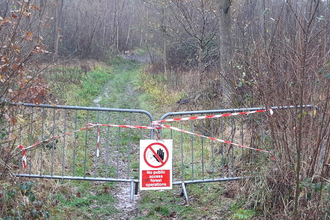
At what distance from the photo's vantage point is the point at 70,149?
8.65 m

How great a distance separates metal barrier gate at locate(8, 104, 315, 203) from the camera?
6.09 metres

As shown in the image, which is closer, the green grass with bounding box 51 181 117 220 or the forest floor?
the green grass with bounding box 51 181 117 220

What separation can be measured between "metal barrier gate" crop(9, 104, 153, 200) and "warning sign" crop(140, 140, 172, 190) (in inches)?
11.4

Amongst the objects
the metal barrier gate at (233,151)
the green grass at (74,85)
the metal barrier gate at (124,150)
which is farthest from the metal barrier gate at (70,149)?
the green grass at (74,85)

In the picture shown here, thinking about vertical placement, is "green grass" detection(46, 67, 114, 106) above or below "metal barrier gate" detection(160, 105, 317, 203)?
above

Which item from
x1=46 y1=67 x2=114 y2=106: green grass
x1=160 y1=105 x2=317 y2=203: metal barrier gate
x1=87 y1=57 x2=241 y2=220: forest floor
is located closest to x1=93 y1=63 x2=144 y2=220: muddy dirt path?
x1=87 y1=57 x2=241 y2=220: forest floor

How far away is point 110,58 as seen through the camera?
34438 millimetres

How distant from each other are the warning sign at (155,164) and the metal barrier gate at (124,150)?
24 cm

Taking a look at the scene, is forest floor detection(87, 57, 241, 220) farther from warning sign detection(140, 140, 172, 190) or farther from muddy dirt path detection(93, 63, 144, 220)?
warning sign detection(140, 140, 172, 190)

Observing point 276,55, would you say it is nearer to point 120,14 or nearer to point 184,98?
point 184,98

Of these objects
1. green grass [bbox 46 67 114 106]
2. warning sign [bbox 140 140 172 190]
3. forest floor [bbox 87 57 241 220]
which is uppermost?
green grass [bbox 46 67 114 106]

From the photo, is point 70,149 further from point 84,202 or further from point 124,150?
point 84,202

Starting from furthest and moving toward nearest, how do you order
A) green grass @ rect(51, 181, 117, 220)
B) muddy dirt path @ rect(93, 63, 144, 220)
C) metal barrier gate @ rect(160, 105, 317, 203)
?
metal barrier gate @ rect(160, 105, 317, 203) → muddy dirt path @ rect(93, 63, 144, 220) → green grass @ rect(51, 181, 117, 220)

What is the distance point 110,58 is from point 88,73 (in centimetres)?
1266
